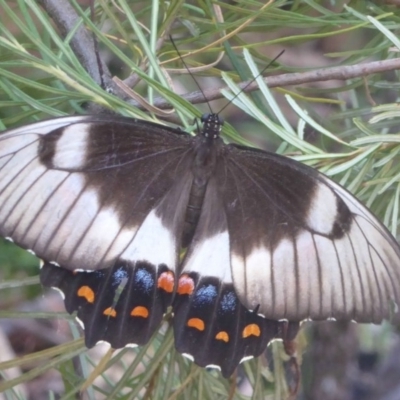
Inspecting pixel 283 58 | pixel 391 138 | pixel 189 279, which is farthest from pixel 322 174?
pixel 283 58

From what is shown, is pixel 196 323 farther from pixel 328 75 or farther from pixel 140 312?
pixel 328 75

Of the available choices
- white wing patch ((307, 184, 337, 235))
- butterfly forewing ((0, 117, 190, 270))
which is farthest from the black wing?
white wing patch ((307, 184, 337, 235))

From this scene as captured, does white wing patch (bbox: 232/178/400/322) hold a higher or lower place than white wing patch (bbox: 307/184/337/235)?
lower

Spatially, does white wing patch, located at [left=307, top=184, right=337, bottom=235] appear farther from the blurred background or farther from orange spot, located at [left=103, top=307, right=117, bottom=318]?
orange spot, located at [left=103, top=307, right=117, bottom=318]

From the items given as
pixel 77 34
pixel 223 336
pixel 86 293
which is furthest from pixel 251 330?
pixel 77 34

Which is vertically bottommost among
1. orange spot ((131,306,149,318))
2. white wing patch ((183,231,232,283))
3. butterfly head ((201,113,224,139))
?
orange spot ((131,306,149,318))

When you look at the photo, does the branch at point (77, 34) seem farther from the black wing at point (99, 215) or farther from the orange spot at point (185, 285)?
the orange spot at point (185, 285)

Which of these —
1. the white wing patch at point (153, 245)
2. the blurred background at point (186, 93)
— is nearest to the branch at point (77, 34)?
the blurred background at point (186, 93)
